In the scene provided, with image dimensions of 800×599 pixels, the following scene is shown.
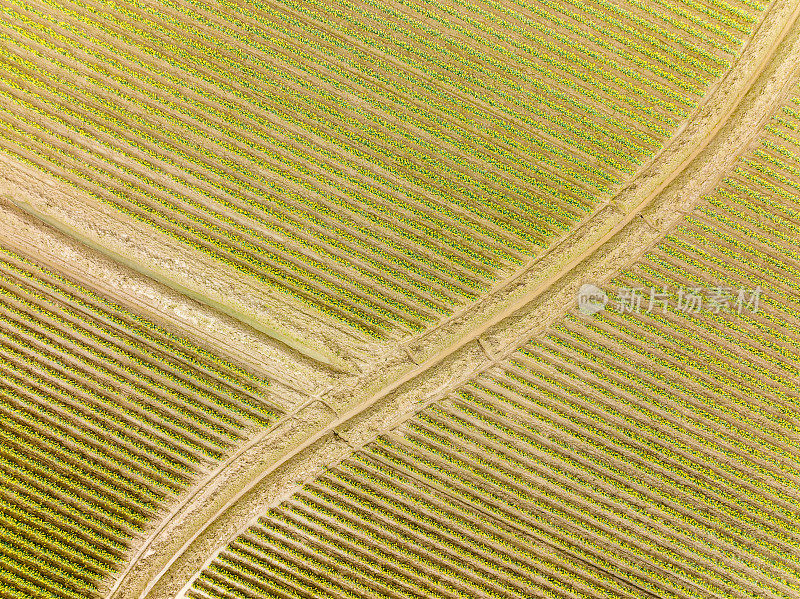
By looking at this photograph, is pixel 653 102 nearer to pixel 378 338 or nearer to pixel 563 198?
pixel 563 198

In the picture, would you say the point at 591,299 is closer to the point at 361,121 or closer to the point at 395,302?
the point at 395,302

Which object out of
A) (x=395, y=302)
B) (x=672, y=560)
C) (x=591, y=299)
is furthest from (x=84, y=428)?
(x=672, y=560)

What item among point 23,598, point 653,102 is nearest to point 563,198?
point 653,102

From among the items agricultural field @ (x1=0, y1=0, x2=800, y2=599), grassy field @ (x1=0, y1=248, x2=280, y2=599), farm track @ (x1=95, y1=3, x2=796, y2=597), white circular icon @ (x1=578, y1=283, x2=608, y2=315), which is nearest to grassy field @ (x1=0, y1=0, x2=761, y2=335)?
agricultural field @ (x1=0, y1=0, x2=800, y2=599)

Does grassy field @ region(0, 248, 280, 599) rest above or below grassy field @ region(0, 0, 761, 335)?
below

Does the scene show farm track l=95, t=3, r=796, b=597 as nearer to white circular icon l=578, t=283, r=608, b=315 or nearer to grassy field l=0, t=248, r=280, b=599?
grassy field l=0, t=248, r=280, b=599

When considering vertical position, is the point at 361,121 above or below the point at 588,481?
above
